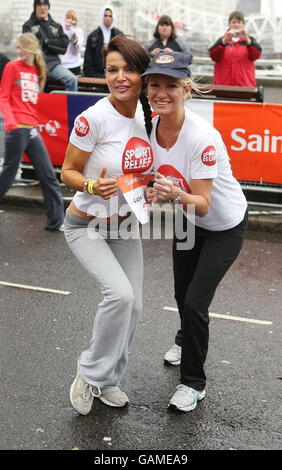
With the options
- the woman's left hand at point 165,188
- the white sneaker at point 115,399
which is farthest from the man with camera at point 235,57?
the white sneaker at point 115,399

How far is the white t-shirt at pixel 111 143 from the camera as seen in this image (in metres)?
3.60

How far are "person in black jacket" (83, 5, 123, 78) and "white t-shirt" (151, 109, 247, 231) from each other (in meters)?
8.46

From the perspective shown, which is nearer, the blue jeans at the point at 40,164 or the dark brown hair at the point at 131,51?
the dark brown hair at the point at 131,51

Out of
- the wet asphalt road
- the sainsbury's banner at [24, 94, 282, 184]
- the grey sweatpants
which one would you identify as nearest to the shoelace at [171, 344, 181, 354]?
the wet asphalt road

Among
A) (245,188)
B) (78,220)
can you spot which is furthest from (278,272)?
(78,220)

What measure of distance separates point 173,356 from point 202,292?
88cm

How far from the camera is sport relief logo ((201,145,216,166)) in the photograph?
3525 mm

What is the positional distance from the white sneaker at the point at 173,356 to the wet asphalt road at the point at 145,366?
7 cm

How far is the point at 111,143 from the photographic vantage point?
12.0 ft

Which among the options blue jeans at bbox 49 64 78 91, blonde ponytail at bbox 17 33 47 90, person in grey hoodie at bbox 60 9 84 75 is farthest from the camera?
person in grey hoodie at bbox 60 9 84 75

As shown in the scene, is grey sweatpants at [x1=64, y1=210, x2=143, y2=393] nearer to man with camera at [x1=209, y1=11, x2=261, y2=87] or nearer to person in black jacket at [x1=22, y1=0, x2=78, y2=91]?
person in black jacket at [x1=22, y1=0, x2=78, y2=91]

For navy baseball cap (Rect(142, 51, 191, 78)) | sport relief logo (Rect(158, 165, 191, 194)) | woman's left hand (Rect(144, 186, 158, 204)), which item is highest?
navy baseball cap (Rect(142, 51, 191, 78))

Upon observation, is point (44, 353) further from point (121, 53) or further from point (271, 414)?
point (121, 53)

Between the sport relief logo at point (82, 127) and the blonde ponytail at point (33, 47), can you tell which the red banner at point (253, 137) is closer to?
the blonde ponytail at point (33, 47)
